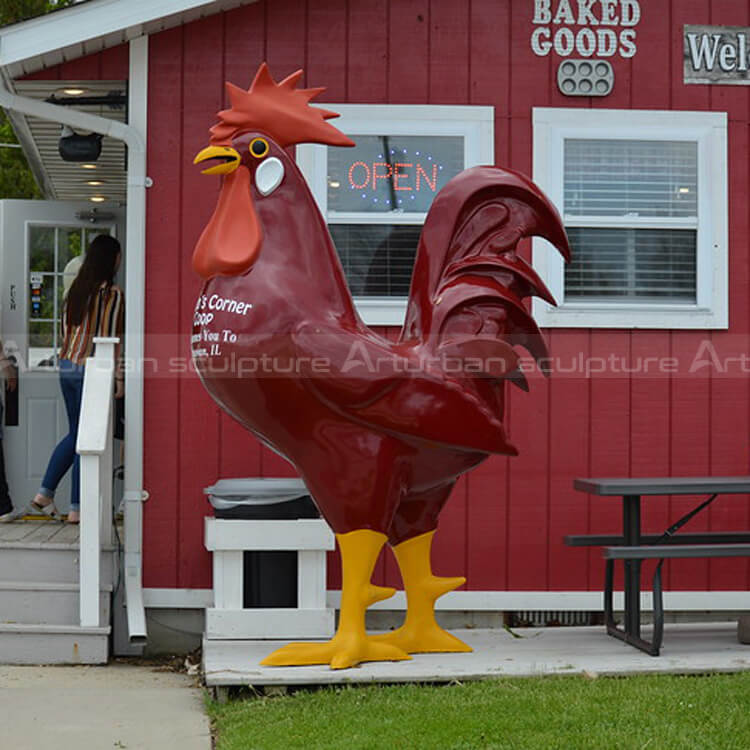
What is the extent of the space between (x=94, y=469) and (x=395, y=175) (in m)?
2.36

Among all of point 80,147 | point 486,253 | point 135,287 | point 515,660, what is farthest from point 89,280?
point 515,660

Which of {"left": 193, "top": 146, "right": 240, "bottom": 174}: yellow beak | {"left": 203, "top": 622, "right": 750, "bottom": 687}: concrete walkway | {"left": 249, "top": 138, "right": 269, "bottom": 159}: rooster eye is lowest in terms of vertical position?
{"left": 203, "top": 622, "right": 750, "bottom": 687}: concrete walkway

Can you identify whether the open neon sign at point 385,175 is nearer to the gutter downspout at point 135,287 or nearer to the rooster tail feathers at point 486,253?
the gutter downspout at point 135,287

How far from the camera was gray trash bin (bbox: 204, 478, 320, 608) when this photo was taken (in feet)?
→ 21.9

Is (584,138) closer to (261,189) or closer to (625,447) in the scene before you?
(625,447)

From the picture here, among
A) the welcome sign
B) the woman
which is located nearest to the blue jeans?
the woman

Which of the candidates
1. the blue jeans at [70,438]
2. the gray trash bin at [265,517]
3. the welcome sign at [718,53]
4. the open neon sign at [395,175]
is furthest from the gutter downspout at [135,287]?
the welcome sign at [718,53]

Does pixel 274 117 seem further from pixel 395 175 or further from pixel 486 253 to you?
pixel 395 175

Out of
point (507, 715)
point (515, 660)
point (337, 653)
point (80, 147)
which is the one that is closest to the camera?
point (507, 715)

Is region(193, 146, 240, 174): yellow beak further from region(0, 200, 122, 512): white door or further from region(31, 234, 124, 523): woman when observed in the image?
region(0, 200, 122, 512): white door

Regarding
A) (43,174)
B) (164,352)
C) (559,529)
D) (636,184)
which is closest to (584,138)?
(636,184)

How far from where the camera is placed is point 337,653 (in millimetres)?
5910

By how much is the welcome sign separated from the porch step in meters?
4.64

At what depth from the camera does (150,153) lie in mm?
7207
